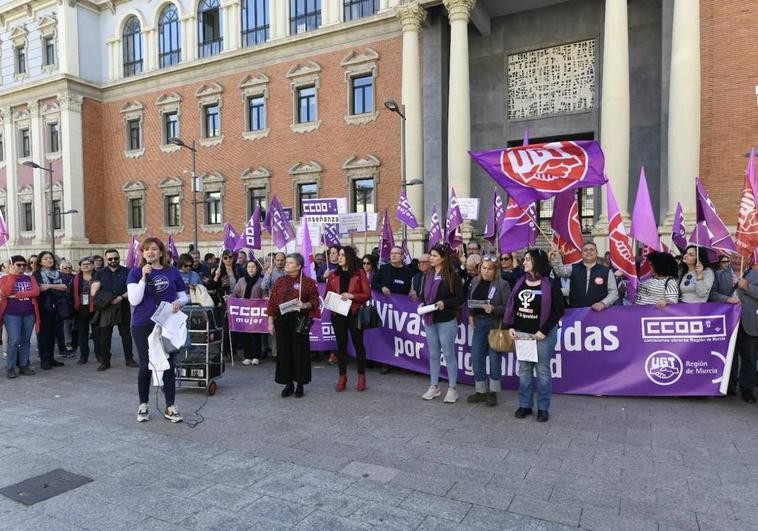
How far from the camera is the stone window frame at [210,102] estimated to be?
28750 mm

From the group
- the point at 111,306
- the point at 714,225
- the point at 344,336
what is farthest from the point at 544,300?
the point at 111,306

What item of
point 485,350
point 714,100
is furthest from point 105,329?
point 714,100

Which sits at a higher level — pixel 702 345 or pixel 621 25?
pixel 621 25

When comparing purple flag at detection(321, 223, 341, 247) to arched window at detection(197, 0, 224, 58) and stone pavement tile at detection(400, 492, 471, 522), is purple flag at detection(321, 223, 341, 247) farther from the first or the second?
arched window at detection(197, 0, 224, 58)

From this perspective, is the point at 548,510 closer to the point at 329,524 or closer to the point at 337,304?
the point at 329,524

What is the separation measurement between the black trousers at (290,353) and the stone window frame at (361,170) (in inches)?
715

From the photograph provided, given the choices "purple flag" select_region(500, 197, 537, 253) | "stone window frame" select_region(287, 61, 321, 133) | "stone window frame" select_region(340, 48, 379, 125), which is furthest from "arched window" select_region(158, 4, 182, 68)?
"purple flag" select_region(500, 197, 537, 253)

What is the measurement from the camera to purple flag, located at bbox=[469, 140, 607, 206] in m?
6.70

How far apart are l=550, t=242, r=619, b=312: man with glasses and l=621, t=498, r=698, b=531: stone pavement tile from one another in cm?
322

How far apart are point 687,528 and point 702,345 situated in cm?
364

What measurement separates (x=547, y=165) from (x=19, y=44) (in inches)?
1600

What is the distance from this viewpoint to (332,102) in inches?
1006

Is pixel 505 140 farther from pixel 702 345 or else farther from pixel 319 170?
pixel 702 345

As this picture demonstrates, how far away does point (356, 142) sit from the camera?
24969 mm
